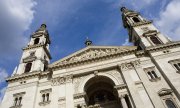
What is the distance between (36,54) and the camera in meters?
34.0

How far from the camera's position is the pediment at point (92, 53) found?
29.3 m

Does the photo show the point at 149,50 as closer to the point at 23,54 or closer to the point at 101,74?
the point at 101,74

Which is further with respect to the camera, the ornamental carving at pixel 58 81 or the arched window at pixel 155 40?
the arched window at pixel 155 40

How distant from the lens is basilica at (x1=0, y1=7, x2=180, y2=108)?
2395 cm

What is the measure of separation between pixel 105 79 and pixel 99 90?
205 centimetres

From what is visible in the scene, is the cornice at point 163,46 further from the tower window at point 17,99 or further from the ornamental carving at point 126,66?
the tower window at point 17,99

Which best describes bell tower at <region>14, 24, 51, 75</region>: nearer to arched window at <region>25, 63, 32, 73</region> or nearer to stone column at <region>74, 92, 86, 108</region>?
arched window at <region>25, 63, 32, 73</region>

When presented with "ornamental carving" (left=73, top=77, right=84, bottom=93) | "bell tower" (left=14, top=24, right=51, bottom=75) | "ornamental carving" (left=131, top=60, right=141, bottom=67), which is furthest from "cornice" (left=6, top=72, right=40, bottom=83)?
"ornamental carving" (left=131, top=60, right=141, bottom=67)

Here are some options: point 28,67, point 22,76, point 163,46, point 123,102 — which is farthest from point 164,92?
point 28,67

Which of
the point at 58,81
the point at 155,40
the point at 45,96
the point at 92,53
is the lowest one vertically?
the point at 45,96

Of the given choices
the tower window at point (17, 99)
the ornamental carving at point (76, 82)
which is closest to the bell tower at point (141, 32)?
the ornamental carving at point (76, 82)

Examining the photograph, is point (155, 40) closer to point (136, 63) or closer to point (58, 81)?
point (136, 63)

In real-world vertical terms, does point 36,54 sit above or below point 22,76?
above

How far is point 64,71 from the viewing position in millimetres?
28750
